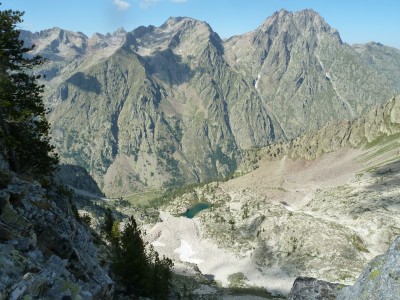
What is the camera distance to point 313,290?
2172 centimetres

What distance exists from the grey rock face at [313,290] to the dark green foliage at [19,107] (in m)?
28.4

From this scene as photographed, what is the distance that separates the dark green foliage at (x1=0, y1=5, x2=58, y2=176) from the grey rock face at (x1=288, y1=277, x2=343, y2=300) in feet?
93.3

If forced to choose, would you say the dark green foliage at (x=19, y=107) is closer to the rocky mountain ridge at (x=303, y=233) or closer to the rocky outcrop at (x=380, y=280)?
the rocky outcrop at (x=380, y=280)

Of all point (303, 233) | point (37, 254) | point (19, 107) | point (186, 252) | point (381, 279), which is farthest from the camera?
point (186, 252)

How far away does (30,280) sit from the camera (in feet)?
66.4

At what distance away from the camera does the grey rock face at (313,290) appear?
69.3ft

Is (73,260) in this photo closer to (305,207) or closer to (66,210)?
(66,210)

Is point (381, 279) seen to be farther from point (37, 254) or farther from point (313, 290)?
point (37, 254)

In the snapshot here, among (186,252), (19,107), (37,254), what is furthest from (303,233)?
(37,254)

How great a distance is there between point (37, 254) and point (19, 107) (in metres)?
20.3

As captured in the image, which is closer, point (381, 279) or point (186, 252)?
point (381, 279)

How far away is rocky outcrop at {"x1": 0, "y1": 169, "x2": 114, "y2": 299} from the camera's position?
67.9 feet

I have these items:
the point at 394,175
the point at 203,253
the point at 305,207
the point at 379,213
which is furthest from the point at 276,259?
the point at 394,175

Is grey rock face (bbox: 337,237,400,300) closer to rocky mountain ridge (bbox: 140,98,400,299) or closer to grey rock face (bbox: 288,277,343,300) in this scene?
grey rock face (bbox: 288,277,343,300)
